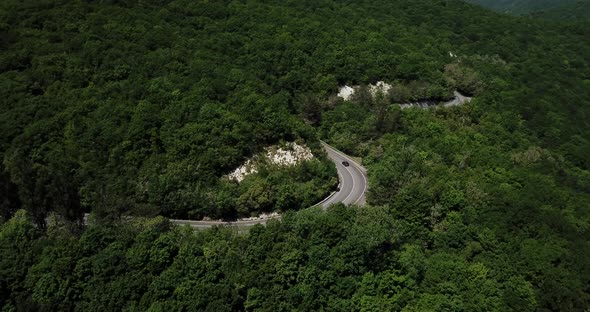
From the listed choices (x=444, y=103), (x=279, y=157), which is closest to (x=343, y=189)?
(x=279, y=157)

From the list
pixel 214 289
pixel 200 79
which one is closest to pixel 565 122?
pixel 200 79

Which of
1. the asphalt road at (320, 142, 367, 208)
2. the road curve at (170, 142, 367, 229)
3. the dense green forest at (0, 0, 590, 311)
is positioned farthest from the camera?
the asphalt road at (320, 142, 367, 208)

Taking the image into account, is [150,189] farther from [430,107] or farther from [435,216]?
[430,107]

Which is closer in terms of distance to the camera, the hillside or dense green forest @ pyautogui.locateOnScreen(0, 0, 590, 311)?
dense green forest @ pyautogui.locateOnScreen(0, 0, 590, 311)

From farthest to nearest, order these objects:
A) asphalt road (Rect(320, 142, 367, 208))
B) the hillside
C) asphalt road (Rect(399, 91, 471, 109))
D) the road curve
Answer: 1. the hillside
2. asphalt road (Rect(399, 91, 471, 109))
3. asphalt road (Rect(320, 142, 367, 208))
4. the road curve

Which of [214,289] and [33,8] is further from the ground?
[33,8]

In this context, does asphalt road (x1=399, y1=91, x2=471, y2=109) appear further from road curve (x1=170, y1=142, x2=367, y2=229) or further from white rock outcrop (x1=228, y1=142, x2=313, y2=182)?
white rock outcrop (x1=228, y1=142, x2=313, y2=182)

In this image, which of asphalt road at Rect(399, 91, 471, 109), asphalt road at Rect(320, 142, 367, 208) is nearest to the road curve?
asphalt road at Rect(320, 142, 367, 208)

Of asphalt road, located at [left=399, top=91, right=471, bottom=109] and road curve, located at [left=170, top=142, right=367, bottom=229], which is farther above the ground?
asphalt road, located at [left=399, top=91, right=471, bottom=109]

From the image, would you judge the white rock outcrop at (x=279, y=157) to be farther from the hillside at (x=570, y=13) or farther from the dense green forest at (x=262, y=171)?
the hillside at (x=570, y=13)
